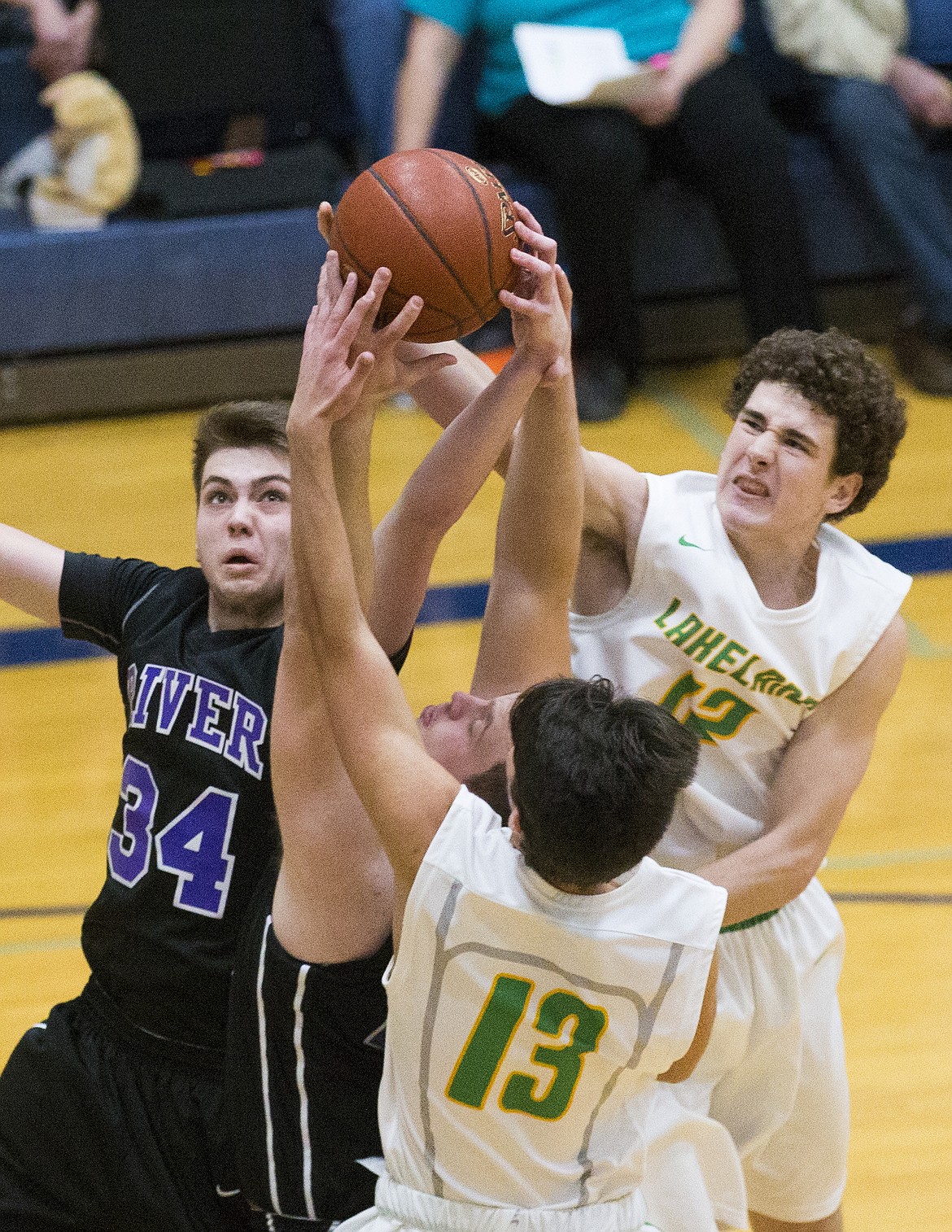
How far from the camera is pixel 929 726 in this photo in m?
5.17

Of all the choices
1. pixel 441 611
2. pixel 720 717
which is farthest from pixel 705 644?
pixel 441 611

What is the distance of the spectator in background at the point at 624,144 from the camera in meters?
7.23

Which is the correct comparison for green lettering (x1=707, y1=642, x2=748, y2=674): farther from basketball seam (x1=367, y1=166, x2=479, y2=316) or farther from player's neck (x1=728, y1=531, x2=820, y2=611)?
basketball seam (x1=367, y1=166, x2=479, y2=316)

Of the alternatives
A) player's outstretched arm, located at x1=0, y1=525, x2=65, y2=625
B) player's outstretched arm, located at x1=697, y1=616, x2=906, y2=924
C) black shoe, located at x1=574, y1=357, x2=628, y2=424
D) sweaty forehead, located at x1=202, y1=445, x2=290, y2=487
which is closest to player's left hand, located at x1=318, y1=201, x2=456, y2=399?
sweaty forehead, located at x1=202, y1=445, x2=290, y2=487

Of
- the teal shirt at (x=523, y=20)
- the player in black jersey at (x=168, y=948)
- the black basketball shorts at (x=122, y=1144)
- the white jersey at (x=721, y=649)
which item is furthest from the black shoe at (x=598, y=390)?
the black basketball shorts at (x=122, y=1144)

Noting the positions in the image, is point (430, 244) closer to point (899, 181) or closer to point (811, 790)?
point (811, 790)

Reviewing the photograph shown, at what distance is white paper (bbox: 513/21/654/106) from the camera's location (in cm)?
718

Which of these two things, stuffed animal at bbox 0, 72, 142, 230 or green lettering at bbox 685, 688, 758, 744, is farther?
stuffed animal at bbox 0, 72, 142, 230

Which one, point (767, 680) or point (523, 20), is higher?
point (767, 680)

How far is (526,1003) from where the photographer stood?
83.6 inches

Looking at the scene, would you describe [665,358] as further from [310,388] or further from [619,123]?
[310,388]

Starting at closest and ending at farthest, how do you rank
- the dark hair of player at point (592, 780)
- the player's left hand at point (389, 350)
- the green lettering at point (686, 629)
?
the dark hair of player at point (592, 780), the player's left hand at point (389, 350), the green lettering at point (686, 629)

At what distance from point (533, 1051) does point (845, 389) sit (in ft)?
4.35

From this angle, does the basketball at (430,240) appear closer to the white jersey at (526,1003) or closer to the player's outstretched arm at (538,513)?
the player's outstretched arm at (538,513)
